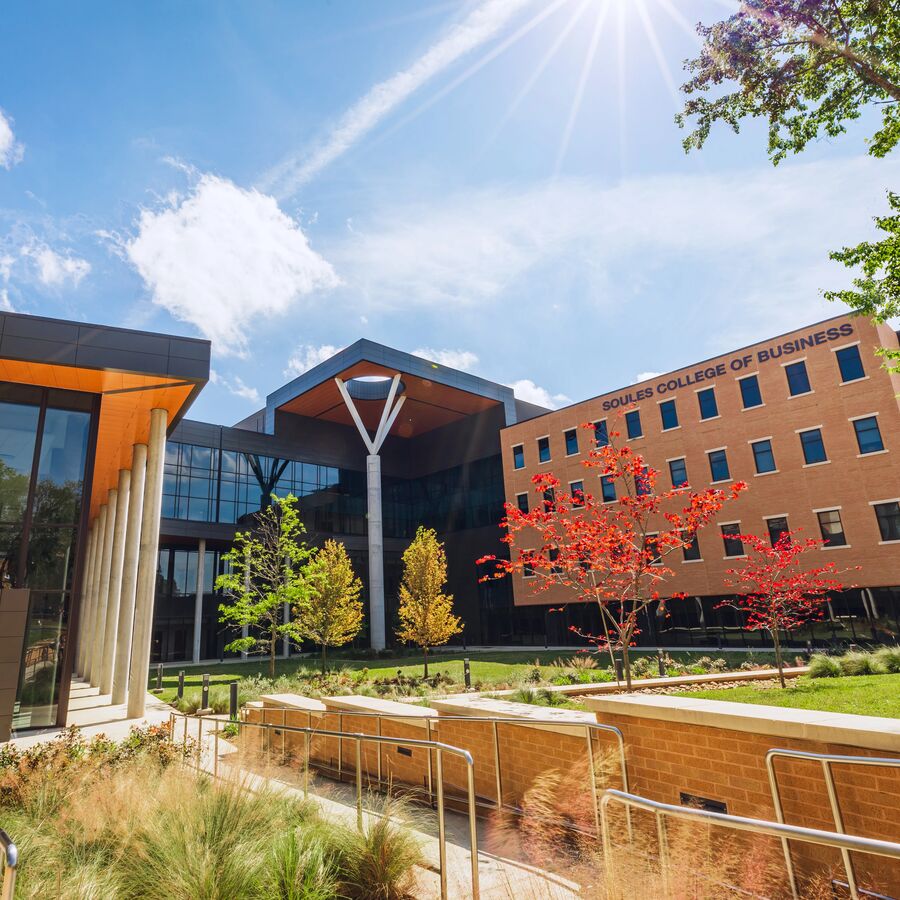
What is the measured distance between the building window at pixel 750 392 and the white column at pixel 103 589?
99.5 feet

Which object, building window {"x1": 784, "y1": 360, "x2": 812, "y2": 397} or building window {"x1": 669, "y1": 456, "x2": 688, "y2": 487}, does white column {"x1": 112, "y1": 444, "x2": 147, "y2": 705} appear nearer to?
building window {"x1": 669, "y1": 456, "x2": 688, "y2": 487}

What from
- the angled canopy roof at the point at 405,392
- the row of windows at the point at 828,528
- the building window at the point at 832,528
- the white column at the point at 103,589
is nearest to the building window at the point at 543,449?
the angled canopy roof at the point at 405,392

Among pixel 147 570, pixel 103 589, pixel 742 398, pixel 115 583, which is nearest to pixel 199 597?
pixel 103 589

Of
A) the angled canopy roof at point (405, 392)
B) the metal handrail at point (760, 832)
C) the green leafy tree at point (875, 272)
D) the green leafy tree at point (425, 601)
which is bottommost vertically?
the metal handrail at point (760, 832)

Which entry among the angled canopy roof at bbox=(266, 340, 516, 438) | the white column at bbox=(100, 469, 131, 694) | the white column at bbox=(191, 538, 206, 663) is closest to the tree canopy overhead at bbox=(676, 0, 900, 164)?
the white column at bbox=(100, 469, 131, 694)

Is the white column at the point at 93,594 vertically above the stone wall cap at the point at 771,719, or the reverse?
the white column at the point at 93,594

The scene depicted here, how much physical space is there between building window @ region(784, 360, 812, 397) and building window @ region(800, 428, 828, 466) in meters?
1.99

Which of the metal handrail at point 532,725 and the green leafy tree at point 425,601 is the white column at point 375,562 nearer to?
the green leafy tree at point 425,601

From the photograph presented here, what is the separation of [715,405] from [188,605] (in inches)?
1383

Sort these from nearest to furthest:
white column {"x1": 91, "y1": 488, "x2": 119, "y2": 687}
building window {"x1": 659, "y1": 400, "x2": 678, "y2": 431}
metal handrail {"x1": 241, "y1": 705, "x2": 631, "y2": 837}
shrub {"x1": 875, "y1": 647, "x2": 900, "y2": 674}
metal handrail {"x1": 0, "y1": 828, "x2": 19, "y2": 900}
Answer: metal handrail {"x1": 0, "y1": 828, "x2": 19, "y2": 900} → metal handrail {"x1": 241, "y1": 705, "x2": 631, "y2": 837} → shrub {"x1": 875, "y1": 647, "x2": 900, "y2": 674} → white column {"x1": 91, "y1": 488, "x2": 119, "y2": 687} → building window {"x1": 659, "y1": 400, "x2": 678, "y2": 431}

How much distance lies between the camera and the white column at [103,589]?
82.1ft

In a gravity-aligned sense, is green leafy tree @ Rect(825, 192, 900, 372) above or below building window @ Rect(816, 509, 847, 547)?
above

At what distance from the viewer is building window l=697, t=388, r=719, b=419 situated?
3262 cm

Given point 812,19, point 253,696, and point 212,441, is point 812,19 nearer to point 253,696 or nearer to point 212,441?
point 253,696
